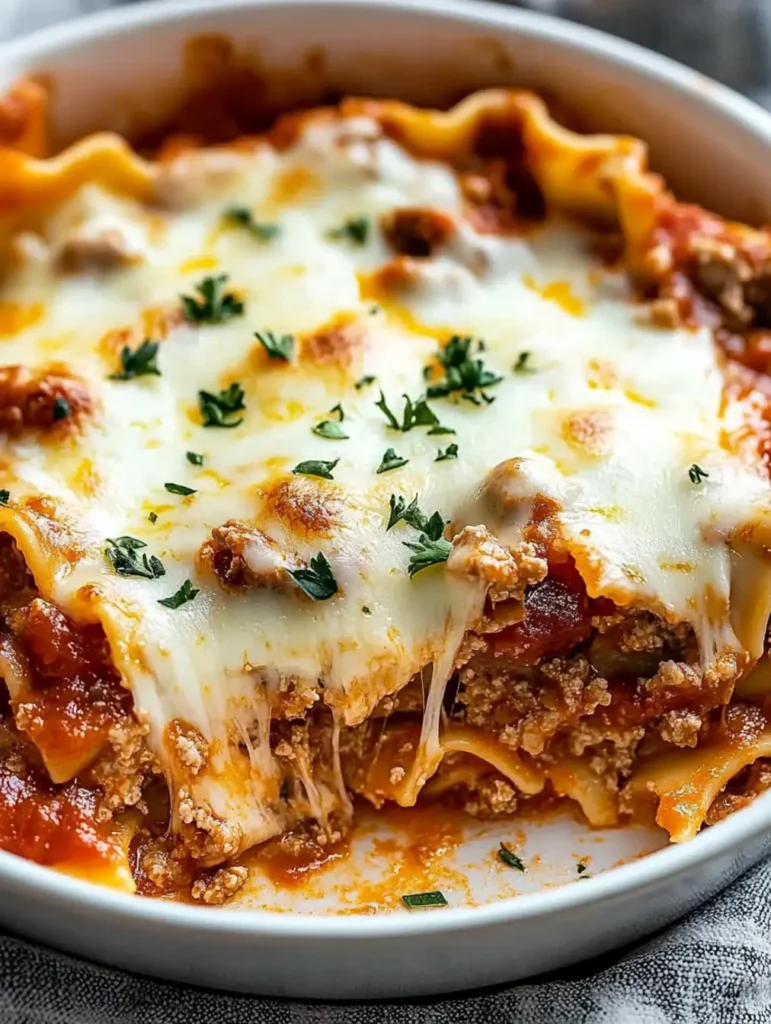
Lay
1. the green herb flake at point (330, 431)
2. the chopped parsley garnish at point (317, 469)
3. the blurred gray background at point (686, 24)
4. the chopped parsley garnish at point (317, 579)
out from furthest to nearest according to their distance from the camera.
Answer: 1. the blurred gray background at point (686, 24)
2. the green herb flake at point (330, 431)
3. the chopped parsley garnish at point (317, 469)
4. the chopped parsley garnish at point (317, 579)

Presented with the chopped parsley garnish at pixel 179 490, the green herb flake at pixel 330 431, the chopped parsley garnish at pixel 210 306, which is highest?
the green herb flake at pixel 330 431

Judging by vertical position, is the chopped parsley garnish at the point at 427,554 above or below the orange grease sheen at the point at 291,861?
above

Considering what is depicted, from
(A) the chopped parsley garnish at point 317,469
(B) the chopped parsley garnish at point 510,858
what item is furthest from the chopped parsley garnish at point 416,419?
(B) the chopped parsley garnish at point 510,858

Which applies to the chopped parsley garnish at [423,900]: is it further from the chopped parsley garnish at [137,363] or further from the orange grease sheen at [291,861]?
the chopped parsley garnish at [137,363]

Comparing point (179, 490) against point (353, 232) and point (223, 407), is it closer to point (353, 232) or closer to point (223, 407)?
point (223, 407)

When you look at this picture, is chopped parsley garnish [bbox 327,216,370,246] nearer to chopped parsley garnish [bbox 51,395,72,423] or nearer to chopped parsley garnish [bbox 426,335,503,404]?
chopped parsley garnish [bbox 426,335,503,404]

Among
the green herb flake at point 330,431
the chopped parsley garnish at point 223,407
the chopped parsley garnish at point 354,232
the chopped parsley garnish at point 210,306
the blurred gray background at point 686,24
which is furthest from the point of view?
the blurred gray background at point 686,24

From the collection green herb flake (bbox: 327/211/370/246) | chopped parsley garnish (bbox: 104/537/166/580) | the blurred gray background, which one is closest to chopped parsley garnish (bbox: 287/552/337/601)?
chopped parsley garnish (bbox: 104/537/166/580)
